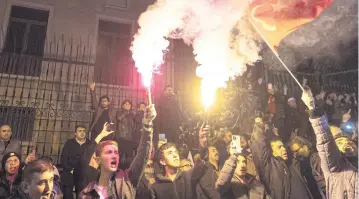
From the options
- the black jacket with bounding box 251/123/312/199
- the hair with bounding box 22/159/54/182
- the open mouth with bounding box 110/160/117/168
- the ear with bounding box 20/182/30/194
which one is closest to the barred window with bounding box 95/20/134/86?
the black jacket with bounding box 251/123/312/199

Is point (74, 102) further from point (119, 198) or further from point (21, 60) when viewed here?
point (119, 198)

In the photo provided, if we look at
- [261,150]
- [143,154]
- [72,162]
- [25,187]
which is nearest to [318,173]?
[261,150]

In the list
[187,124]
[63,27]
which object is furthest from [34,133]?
[187,124]

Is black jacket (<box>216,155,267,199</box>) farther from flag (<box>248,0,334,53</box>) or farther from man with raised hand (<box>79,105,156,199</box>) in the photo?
flag (<box>248,0,334,53</box>)

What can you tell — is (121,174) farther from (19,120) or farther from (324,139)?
(19,120)

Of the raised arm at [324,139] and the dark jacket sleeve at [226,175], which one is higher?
the raised arm at [324,139]

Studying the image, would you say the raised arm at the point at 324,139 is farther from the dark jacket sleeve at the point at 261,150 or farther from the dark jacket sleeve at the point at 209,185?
the dark jacket sleeve at the point at 209,185

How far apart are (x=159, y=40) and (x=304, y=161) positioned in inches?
159

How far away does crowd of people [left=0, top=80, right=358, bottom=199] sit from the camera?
430 centimetres

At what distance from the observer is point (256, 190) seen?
5.43m

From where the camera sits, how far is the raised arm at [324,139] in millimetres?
4260

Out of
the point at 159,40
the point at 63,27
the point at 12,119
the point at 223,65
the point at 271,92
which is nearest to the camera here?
the point at 159,40

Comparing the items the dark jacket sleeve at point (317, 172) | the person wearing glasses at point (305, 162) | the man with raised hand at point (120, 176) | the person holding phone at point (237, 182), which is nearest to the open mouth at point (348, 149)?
the dark jacket sleeve at point (317, 172)

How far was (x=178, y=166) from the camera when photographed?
16.8ft
